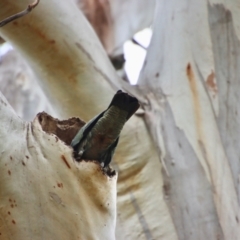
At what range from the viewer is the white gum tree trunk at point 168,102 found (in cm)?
87

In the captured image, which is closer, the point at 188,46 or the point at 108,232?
the point at 108,232

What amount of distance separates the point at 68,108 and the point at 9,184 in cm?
42

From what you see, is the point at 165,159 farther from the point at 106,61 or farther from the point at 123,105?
the point at 123,105

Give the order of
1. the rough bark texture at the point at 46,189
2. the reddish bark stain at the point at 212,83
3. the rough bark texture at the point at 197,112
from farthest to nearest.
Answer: the reddish bark stain at the point at 212,83, the rough bark texture at the point at 197,112, the rough bark texture at the point at 46,189

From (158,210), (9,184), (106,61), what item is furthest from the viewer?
(106,61)

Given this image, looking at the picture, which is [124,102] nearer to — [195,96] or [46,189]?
[46,189]

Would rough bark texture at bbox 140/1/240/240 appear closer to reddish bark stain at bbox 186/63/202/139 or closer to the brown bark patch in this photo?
reddish bark stain at bbox 186/63/202/139

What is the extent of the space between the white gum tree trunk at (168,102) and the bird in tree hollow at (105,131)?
0.29m

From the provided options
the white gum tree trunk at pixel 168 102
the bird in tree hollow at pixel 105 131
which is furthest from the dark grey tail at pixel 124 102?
the white gum tree trunk at pixel 168 102

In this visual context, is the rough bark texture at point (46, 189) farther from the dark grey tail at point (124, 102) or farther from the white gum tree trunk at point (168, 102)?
the white gum tree trunk at point (168, 102)

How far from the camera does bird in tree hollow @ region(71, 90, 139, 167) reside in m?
0.59

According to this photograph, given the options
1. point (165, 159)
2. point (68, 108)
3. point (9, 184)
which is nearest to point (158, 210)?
point (165, 159)

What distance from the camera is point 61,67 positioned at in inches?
37.8

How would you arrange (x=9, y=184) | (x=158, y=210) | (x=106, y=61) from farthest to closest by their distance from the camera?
(x=106, y=61) → (x=158, y=210) → (x=9, y=184)
